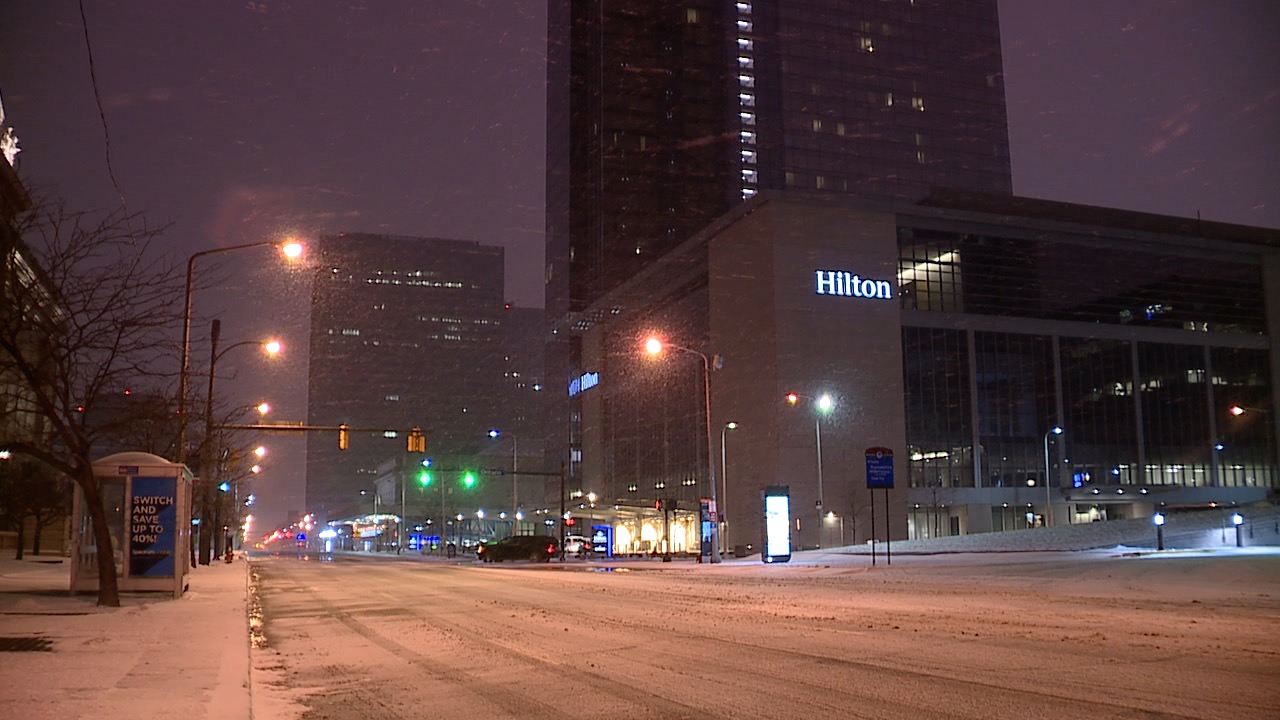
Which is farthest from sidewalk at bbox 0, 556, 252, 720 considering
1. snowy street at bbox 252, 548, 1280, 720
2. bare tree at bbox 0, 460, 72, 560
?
bare tree at bbox 0, 460, 72, 560

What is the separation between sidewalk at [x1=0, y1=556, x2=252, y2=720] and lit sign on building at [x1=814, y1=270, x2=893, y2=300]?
6045 centimetres

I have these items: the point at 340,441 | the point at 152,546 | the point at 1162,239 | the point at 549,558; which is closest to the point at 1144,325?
the point at 1162,239

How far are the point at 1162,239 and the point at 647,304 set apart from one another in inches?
1800

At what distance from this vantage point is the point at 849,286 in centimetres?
7694

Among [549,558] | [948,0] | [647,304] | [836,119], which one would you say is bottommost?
[549,558]

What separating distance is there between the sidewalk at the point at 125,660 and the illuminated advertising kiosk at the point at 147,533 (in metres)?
1.32

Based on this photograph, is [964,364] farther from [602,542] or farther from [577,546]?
[577,546]

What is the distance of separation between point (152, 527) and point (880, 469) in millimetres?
26515

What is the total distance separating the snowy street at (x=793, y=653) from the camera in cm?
895

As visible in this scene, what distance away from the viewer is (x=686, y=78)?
5709 inches

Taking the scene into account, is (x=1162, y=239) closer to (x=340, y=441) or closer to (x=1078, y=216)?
(x=1078, y=216)

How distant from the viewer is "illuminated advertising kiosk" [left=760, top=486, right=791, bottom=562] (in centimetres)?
4819

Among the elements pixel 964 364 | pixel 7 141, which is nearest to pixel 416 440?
pixel 7 141

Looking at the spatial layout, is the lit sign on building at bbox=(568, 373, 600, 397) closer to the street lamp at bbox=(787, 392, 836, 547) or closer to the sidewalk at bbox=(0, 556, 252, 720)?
the street lamp at bbox=(787, 392, 836, 547)
